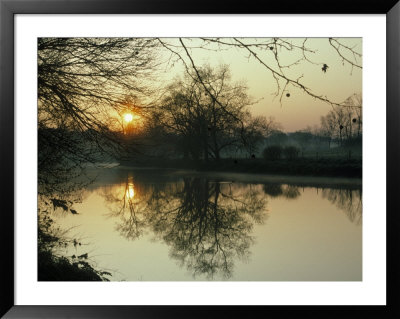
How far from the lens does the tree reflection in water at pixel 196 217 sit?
96.1 inches

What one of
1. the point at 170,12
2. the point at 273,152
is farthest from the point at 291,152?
the point at 170,12

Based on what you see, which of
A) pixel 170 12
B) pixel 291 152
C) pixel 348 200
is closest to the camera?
pixel 170 12

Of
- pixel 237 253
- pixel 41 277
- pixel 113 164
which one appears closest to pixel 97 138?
pixel 113 164

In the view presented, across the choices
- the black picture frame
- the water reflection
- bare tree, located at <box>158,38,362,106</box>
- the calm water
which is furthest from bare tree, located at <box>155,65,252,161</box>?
the water reflection

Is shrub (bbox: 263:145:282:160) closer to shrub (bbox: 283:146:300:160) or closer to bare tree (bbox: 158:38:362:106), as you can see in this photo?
shrub (bbox: 283:146:300:160)

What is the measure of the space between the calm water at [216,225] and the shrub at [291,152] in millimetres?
145

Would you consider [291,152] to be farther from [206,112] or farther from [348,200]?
[206,112]

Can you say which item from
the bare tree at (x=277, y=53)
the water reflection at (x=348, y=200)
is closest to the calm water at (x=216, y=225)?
the water reflection at (x=348, y=200)

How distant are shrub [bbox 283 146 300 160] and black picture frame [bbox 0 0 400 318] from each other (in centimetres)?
59

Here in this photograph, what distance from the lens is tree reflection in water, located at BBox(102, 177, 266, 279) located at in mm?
2441

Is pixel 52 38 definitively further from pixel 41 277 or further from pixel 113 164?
pixel 41 277

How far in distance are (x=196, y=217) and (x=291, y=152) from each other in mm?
715

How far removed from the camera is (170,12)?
7.20 ft

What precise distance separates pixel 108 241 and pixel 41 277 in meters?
0.41
